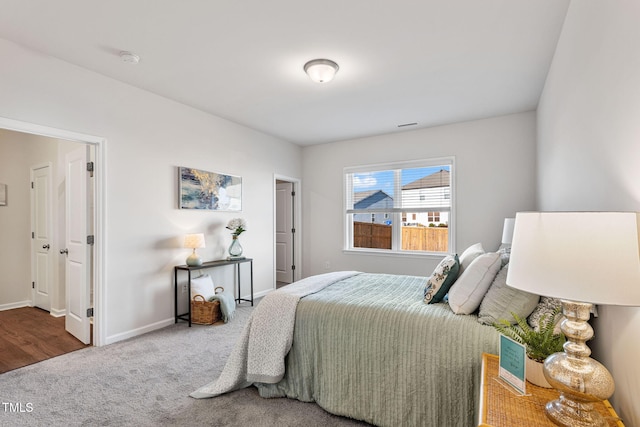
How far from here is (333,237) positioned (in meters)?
5.66

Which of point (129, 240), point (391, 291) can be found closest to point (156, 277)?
point (129, 240)

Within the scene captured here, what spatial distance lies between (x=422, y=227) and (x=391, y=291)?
8.90 ft

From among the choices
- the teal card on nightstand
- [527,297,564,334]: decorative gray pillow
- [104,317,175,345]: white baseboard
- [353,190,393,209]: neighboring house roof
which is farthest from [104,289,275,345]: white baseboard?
[527,297,564,334]: decorative gray pillow

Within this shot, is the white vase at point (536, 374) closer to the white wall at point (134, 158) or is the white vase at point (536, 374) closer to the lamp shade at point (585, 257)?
the lamp shade at point (585, 257)

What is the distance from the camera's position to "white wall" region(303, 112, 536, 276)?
13.9 ft

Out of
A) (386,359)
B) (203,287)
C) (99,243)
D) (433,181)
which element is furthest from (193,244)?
(433,181)

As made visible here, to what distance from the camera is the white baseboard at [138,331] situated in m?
3.18

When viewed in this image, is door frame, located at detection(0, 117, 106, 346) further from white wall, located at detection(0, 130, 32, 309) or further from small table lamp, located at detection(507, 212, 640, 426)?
small table lamp, located at detection(507, 212, 640, 426)

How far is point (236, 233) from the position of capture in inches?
173

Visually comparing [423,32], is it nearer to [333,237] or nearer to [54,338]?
[333,237]

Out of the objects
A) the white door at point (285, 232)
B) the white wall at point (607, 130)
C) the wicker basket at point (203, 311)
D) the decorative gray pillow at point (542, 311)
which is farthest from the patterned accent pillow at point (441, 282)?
the white door at point (285, 232)

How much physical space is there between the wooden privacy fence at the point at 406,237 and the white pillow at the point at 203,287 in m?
2.55

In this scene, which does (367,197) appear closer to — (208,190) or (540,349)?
(208,190)

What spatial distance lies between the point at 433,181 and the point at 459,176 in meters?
0.39
